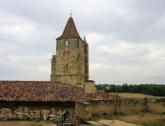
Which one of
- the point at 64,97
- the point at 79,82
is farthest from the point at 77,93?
the point at 79,82

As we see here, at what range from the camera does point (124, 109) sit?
14898 mm

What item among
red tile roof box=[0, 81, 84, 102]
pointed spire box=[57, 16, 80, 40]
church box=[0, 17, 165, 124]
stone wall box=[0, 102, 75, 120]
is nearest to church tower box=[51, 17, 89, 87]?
pointed spire box=[57, 16, 80, 40]

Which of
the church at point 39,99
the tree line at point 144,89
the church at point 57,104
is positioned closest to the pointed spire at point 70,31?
the tree line at point 144,89

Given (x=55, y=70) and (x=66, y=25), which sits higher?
(x=66, y=25)

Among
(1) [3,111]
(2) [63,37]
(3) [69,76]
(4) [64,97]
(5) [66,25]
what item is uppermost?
(5) [66,25]

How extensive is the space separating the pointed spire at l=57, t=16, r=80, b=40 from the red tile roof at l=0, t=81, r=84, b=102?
2391cm

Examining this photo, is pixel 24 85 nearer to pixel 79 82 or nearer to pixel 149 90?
pixel 79 82

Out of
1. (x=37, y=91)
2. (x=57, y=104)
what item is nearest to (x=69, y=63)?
(x=37, y=91)

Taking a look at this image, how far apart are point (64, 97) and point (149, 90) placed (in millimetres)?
42936

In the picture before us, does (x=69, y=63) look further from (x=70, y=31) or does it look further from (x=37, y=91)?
(x=37, y=91)

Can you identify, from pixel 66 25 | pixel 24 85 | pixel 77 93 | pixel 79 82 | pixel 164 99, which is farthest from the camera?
pixel 66 25

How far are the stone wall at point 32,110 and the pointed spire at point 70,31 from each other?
2742cm

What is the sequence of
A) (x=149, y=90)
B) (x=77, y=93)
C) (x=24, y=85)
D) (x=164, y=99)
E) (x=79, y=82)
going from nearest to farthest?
(x=164, y=99), (x=77, y=93), (x=24, y=85), (x=79, y=82), (x=149, y=90)

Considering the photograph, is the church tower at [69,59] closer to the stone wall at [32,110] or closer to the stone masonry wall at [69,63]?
the stone masonry wall at [69,63]
